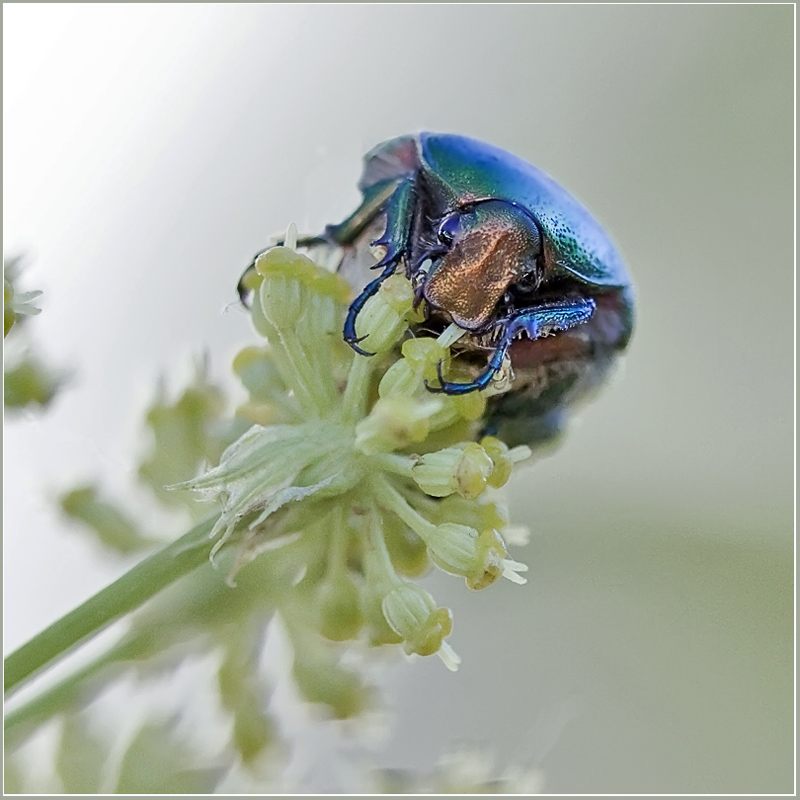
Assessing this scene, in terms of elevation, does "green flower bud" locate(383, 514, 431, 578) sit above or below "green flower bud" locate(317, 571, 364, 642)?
above

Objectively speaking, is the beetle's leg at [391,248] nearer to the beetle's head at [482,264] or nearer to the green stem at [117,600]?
the beetle's head at [482,264]

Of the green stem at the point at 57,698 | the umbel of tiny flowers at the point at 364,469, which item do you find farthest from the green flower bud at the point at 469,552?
the green stem at the point at 57,698

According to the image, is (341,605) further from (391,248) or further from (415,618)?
(391,248)

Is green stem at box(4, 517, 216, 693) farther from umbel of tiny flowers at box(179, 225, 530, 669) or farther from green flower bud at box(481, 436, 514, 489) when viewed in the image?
green flower bud at box(481, 436, 514, 489)

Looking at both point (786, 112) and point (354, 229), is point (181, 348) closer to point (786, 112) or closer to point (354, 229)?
point (354, 229)

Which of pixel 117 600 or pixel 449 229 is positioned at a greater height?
pixel 449 229

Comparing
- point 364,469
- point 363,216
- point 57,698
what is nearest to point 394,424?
point 364,469

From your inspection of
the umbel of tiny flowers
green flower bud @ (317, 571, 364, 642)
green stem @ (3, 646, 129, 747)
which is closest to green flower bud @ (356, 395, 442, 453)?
the umbel of tiny flowers
